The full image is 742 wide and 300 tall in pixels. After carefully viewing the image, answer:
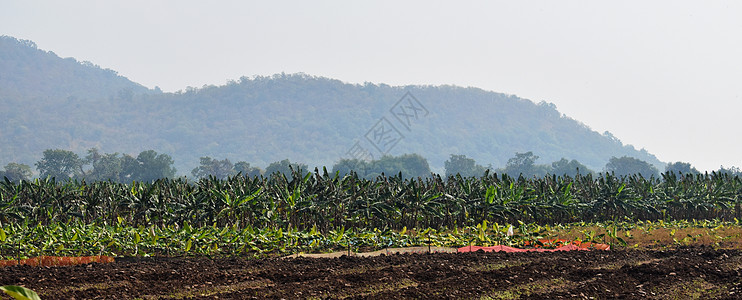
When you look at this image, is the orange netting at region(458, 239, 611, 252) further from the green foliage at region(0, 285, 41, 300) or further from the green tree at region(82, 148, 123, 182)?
the green tree at region(82, 148, 123, 182)

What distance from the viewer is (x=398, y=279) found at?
11414mm

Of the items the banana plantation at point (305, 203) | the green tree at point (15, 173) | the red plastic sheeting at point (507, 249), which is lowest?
the red plastic sheeting at point (507, 249)

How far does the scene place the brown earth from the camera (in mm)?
10242

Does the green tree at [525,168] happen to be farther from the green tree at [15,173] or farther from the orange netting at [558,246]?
the orange netting at [558,246]

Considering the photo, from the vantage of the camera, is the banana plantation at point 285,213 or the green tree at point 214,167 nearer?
the banana plantation at point 285,213

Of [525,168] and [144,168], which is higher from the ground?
[525,168]

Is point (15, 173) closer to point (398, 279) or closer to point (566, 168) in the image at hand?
point (566, 168)

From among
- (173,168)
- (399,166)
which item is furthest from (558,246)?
(173,168)

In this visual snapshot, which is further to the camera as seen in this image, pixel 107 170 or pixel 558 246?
pixel 107 170

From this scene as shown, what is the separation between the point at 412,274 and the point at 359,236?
6.02 meters

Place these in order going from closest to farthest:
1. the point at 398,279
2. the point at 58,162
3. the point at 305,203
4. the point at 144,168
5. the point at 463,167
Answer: the point at 398,279
the point at 305,203
the point at 144,168
the point at 58,162
the point at 463,167

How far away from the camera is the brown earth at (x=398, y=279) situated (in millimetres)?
10242

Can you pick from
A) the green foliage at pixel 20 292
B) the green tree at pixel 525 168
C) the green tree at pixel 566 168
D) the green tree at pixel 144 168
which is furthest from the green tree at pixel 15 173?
the green foliage at pixel 20 292

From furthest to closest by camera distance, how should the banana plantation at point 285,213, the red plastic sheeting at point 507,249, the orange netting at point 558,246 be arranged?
the orange netting at point 558,246 → the banana plantation at point 285,213 → the red plastic sheeting at point 507,249
